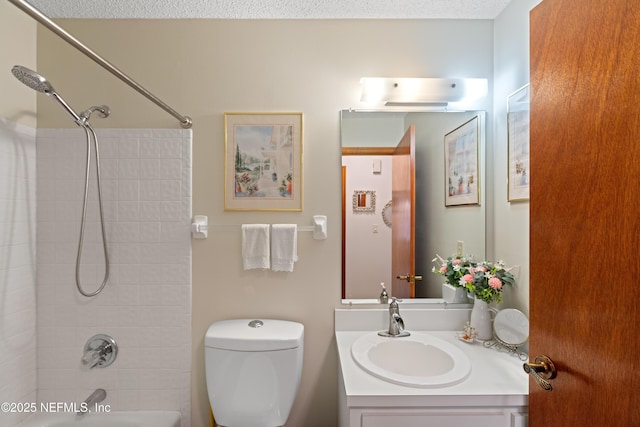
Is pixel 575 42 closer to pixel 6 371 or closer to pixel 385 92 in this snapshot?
pixel 385 92

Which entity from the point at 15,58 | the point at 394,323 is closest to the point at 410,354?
the point at 394,323

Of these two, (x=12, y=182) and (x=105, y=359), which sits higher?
(x=12, y=182)

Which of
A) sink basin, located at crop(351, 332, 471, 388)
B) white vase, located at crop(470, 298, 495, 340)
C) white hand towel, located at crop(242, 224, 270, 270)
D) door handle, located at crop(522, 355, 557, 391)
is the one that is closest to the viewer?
door handle, located at crop(522, 355, 557, 391)

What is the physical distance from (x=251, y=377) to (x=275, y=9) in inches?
66.3

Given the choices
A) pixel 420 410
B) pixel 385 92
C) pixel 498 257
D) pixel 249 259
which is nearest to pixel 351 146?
pixel 385 92

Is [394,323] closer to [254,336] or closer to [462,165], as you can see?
[254,336]

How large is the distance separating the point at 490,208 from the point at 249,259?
1229 millimetres

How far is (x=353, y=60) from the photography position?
5.90 feet

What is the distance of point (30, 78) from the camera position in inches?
47.7

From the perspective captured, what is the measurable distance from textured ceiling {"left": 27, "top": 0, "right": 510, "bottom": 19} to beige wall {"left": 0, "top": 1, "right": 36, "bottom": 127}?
12 cm

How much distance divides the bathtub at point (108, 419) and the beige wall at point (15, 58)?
138cm

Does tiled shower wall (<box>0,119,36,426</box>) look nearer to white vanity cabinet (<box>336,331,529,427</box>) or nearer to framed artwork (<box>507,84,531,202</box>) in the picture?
white vanity cabinet (<box>336,331,529,427</box>)

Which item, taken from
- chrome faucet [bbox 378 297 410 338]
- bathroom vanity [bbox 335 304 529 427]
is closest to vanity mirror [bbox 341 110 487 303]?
chrome faucet [bbox 378 297 410 338]

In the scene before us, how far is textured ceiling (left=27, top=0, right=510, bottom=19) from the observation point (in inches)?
65.3
